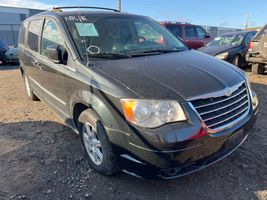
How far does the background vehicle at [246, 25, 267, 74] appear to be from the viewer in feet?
23.7

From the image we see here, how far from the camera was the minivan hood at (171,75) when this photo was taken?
236 cm

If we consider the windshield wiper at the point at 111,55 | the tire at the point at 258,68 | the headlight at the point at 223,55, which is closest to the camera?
the windshield wiper at the point at 111,55

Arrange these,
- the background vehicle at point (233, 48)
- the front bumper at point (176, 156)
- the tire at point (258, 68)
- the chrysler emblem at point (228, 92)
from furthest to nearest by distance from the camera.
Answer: the background vehicle at point (233, 48)
the tire at point (258, 68)
the chrysler emblem at point (228, 92)
the front bumper at point (176, 156)

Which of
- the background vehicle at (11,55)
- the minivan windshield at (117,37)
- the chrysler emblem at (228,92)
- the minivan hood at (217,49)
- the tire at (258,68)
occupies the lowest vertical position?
the background vehicle at (11,55)

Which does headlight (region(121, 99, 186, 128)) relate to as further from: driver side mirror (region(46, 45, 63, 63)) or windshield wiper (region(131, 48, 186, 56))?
driver side mirror (region(46, 45, 63, 63))

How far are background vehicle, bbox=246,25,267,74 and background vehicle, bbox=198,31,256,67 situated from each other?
33.2 inches

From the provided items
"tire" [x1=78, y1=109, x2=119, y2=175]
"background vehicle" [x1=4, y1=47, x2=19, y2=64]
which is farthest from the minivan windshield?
"background vehicle" [x1=4, y1=47, x2=19, y2=64]

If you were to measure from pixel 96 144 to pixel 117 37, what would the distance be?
57.5 inches

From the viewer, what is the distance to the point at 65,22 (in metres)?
3.37

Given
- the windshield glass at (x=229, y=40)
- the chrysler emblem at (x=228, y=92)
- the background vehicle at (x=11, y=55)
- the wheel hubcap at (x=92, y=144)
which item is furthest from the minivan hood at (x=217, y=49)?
the background vehicle at (x=11, y=55)

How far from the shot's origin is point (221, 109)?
2.43m

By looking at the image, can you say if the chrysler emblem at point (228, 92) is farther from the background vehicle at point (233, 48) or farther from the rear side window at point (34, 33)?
the background vehicle at point (233, 48)

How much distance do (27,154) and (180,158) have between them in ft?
7.32

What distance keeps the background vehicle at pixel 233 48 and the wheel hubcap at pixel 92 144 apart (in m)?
6.42
